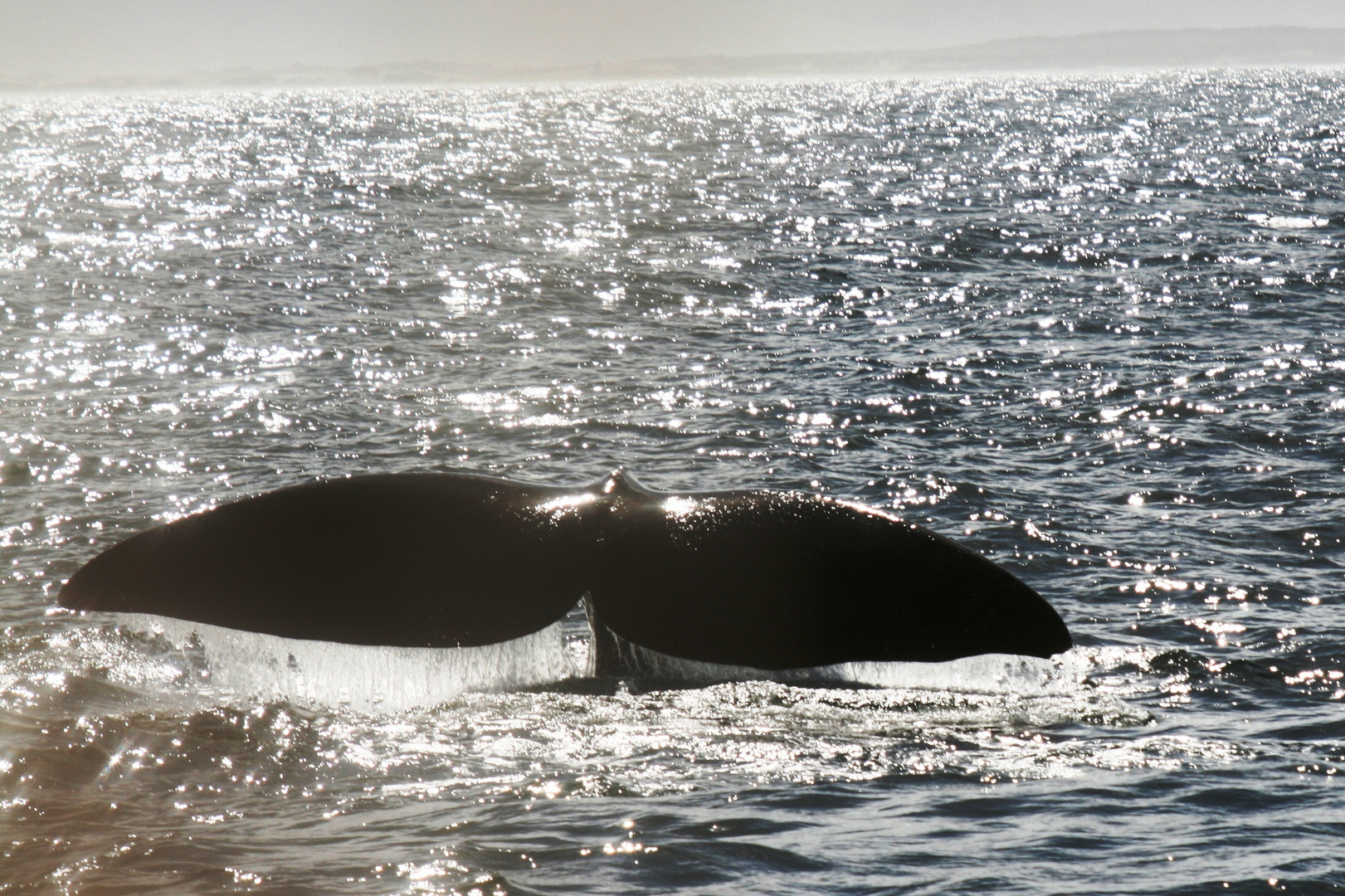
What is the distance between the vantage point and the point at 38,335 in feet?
56.0

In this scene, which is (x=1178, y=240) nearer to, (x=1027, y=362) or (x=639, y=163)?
(x=1027, y=362)

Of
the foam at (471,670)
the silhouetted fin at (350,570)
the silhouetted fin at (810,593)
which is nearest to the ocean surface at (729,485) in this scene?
the foam at (471,670)

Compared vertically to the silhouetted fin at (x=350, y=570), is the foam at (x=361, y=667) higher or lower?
lower

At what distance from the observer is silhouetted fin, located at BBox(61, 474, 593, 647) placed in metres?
4.59

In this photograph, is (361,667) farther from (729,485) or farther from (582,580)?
(729,485)

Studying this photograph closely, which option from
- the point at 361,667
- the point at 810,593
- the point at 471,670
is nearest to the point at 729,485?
the point at 471,670

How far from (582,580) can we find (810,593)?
0.76 m

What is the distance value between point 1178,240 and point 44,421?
20.0 metres

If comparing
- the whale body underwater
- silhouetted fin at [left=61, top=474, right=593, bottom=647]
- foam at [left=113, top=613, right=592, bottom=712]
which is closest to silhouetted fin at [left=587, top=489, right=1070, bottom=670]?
the whale body underwater

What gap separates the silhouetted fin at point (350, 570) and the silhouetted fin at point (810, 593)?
0.82 feet

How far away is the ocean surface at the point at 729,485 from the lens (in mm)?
5133

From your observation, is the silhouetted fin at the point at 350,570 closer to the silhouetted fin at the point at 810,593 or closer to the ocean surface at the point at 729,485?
the silhouetted fin at the point at 810,593

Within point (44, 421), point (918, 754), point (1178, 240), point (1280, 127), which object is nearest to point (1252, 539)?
point (918, 754)

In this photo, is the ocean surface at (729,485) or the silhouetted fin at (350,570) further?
the ocean surface at (729,485)
